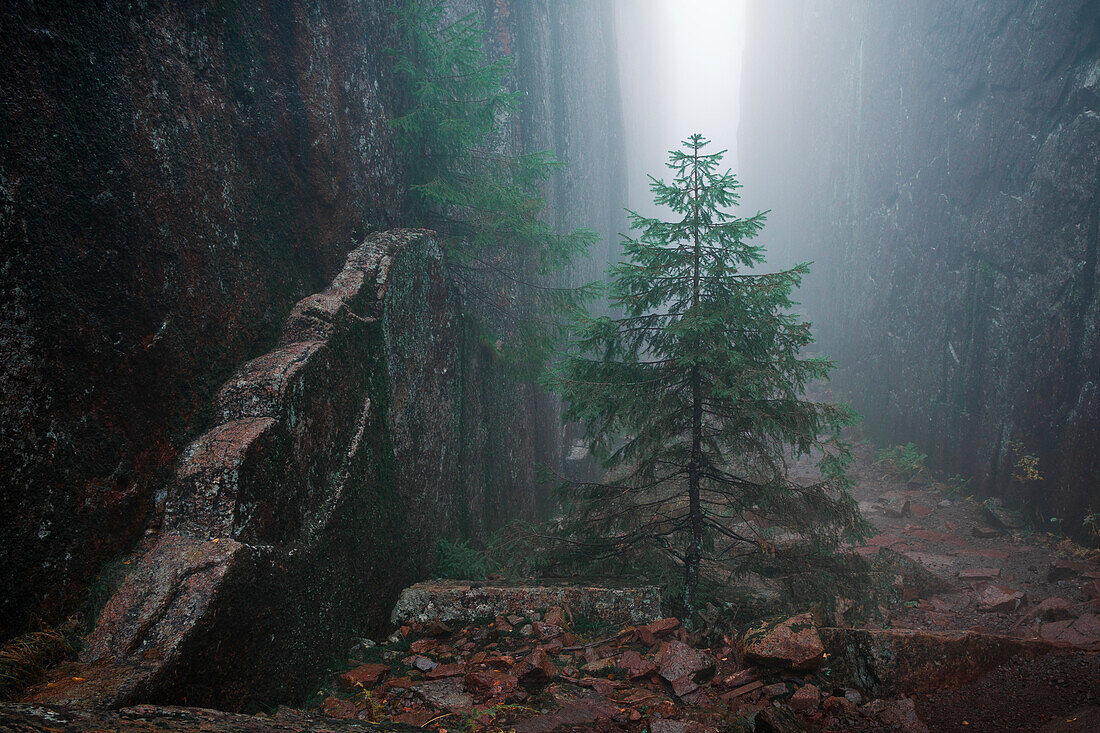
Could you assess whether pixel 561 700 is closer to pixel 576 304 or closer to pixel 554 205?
pixel 576 304

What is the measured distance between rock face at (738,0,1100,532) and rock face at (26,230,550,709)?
345 inches

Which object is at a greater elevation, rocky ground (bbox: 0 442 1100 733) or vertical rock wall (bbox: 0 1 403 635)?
vertical rock wall (bbox: 0 1 403 635)

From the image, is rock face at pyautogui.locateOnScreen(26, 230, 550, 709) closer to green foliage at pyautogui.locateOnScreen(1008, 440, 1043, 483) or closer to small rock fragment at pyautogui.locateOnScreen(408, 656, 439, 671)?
small rock fragment at pyautogui.locateOnScreen(408, 656, 439, 671)

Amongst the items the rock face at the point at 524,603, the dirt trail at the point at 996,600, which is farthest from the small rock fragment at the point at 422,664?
the dirt trail at the point at 996,600

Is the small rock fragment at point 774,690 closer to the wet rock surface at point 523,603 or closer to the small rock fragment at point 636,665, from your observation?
the small rock fragment at point 636,665

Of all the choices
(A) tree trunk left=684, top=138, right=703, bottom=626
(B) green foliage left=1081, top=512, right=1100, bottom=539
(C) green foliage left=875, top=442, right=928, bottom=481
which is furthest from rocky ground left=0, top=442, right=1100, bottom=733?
(C) green foliage left=875, top=442, right=928, bottom=481

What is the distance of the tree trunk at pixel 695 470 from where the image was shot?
5.03 m

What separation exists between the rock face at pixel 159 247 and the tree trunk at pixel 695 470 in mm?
2922

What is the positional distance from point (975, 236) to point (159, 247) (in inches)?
494

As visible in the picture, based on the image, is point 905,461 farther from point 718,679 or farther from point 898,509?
point 718,679

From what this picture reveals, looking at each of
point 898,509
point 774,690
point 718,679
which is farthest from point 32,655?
point 898,509

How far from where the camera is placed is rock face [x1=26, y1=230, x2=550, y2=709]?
308cm

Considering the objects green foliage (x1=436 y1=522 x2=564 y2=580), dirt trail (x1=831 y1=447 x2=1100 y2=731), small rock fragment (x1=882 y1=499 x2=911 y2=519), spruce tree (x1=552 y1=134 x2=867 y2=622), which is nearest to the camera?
dirt trail (x1=831 y1=447 x2=1100 y2=731)

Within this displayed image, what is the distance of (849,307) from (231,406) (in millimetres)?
18382
